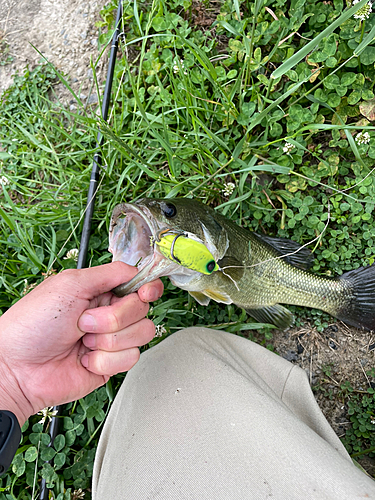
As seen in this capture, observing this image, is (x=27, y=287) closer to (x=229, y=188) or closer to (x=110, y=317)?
(x=110, y=317)

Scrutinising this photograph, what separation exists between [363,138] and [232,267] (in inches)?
56.9

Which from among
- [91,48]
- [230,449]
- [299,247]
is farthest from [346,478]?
[91,48]

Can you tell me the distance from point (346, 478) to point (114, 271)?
1400mm

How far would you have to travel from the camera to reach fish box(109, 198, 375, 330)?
5.43 feet

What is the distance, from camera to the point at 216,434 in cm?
167

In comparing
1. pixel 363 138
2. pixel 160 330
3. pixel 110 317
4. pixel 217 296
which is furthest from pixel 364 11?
pixel 160 330

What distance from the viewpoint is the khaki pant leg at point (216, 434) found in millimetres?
1460

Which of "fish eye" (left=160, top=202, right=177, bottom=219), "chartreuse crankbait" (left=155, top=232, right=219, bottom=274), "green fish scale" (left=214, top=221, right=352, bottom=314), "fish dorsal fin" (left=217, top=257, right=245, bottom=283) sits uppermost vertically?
"fish eye" (left=160, top=202, right=177, bottom=219)

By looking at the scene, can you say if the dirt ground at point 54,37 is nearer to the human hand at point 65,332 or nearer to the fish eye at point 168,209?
the fish eye at point 168,209

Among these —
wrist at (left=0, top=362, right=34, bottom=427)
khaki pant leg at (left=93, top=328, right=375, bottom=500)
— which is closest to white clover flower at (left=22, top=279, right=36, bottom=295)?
wrist at (left=0, top=362, right=34, bottom=427)

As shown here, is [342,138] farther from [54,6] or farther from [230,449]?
[54,6]

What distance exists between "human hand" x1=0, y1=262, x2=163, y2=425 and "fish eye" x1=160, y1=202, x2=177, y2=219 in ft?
1.19

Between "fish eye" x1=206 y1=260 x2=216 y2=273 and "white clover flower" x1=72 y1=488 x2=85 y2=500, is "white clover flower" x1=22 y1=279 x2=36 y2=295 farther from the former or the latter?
"fish eye" x1=206 y1=260 x2=216 y2=273

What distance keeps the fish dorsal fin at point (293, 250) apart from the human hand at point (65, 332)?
1113 mm
